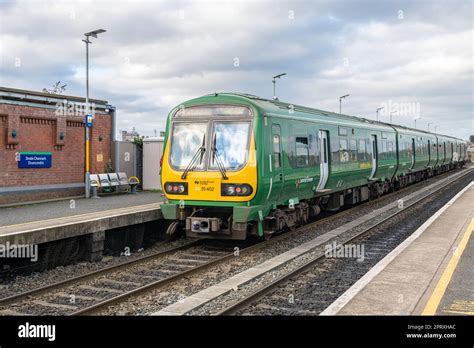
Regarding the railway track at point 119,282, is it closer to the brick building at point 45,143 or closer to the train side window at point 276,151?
the train side window at point 276,151

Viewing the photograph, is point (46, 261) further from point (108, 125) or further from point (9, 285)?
point (108, 125)

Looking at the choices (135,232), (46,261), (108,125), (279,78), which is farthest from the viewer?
(279,78)

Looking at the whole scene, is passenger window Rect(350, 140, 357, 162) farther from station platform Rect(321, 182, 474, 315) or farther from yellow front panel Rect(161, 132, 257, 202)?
yellow front panel Rect(161, 132, 257, 202)

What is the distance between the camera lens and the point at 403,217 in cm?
1593

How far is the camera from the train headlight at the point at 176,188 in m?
10.7

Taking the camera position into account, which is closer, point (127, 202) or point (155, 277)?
point (155, 277)

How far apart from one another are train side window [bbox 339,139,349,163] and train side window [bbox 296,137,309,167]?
2763 millimetres

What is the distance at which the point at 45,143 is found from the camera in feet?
54.0

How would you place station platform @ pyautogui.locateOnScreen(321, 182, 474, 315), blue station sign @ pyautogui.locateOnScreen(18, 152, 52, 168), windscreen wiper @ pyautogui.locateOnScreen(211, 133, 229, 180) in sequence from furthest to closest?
blue station sign @ pyautogui.locateOnScreen(18, 152, 52, 168) < windscreen wiper @ pyautogui.locateOnScreen(211, 133, 229, 180) < station platform @ pyautogui.locateOnScreen(321, 182, 474, 315)

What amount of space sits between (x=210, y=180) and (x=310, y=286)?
3.35 metres

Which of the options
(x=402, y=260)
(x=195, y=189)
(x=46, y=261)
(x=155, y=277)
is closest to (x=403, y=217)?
(x=402, y=260)

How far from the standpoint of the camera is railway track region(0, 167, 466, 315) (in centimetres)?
724

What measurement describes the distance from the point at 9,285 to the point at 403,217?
11.8 meters

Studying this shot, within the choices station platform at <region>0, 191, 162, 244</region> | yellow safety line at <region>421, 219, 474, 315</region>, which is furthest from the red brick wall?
yellow safety line at <region>421, 219, 474, 315</region>
